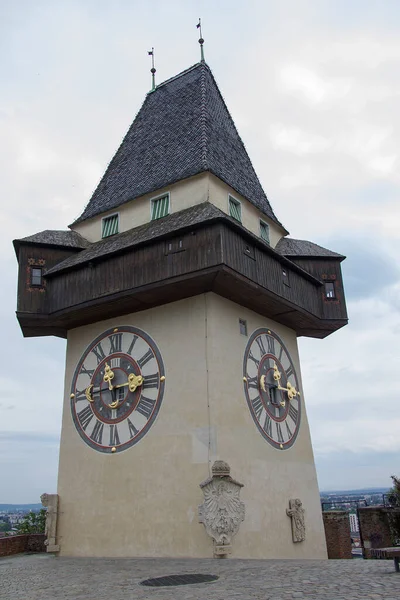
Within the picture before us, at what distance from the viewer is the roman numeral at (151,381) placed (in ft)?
38.1

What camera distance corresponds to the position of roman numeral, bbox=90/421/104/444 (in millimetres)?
12148

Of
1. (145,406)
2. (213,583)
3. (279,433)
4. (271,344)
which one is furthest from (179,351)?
(213,583)

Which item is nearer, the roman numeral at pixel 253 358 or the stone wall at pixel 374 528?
the roman numeral at pixel 253 358

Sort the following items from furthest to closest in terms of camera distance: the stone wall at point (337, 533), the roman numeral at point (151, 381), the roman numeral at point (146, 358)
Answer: the stone wall at point (337, 533), the roman numeral at point (146, 358), the roman numeral at point (151, 381)

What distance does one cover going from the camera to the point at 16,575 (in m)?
9.54

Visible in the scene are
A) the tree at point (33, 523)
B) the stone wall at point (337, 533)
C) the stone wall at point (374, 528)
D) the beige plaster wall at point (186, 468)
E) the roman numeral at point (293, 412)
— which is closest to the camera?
the beige plaster wall at point (186, 468)

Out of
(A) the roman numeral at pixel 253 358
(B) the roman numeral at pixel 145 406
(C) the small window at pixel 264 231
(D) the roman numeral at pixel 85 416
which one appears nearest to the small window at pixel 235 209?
(C) the small window at pixel 264 231

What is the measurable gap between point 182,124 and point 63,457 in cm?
884

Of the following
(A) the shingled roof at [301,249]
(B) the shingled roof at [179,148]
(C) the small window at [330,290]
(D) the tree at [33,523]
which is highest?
(B) the shingled roof at [179,148]

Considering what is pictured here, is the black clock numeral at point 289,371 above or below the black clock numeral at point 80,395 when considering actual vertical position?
above

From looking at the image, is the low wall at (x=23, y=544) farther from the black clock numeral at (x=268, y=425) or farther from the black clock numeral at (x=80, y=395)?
the black clock numeral at (x=268, y=425)

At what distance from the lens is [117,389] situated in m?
12.2

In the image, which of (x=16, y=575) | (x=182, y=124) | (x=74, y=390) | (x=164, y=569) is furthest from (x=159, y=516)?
(x=182, y=124)

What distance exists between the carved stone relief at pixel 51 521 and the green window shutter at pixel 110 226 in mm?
6204
